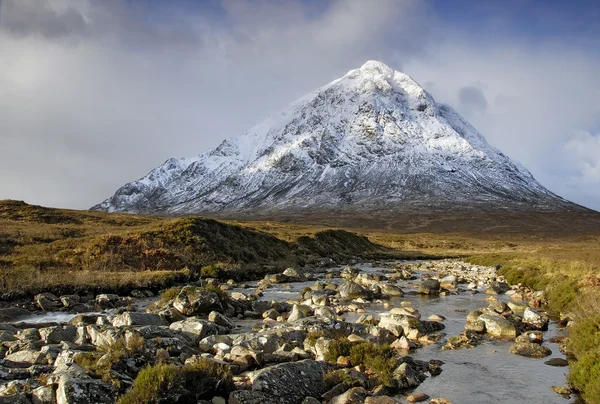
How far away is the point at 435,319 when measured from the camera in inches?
805

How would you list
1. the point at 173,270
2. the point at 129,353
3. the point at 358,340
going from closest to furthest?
the point at 129,353 → the point at 358,340 → the point at 173,270

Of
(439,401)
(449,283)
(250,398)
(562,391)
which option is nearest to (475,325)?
(562,391)

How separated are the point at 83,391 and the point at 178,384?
1.79m

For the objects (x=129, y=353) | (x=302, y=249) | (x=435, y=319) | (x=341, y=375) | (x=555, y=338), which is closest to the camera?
(x=129, y=353)

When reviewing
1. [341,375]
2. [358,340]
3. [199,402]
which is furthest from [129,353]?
[358,340]

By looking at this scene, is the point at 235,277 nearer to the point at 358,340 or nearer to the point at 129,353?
the point at 358,340

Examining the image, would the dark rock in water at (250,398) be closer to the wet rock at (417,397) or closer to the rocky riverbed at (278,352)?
the rocky riverbed at (278,352)

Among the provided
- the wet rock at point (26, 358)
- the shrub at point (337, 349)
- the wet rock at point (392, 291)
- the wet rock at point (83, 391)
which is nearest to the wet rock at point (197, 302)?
the shrub at point (337, 349)

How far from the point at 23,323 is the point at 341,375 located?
43.4 feet

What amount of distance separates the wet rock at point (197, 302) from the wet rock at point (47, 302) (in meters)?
6.14

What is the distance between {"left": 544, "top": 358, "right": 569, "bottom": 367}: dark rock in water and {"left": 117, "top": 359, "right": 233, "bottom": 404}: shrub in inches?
415

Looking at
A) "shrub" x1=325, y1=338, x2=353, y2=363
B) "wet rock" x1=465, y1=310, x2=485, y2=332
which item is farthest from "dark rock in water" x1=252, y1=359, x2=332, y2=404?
"wet rock" x1=465, y1=310, x2=485, y2=332

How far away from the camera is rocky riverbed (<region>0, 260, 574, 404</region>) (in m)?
9.68

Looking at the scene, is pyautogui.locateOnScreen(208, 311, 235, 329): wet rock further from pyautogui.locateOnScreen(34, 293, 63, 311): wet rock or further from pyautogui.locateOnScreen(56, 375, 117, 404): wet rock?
pyautogui.locateOnScreen(56, 375, 117, 404): wet rock
